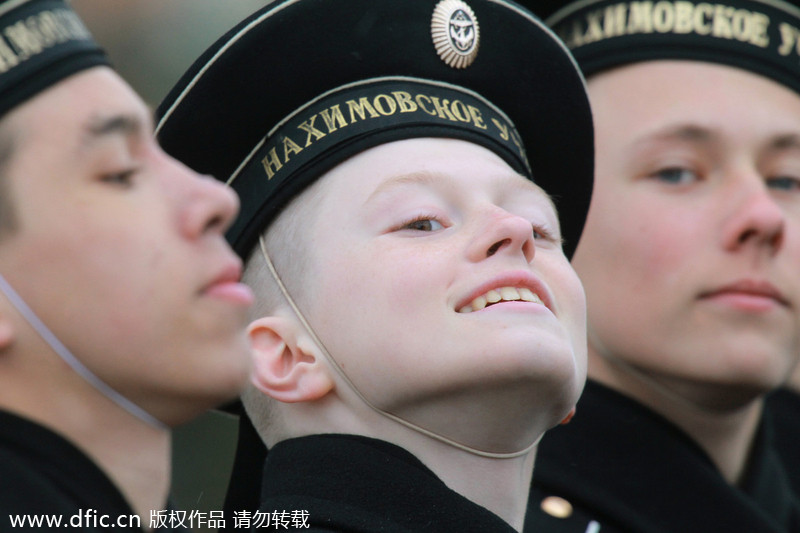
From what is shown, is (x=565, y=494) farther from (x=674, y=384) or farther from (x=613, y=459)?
(x=674, y=384)

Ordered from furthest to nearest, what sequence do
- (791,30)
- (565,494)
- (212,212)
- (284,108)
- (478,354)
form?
(791,30)
(565,494)
(284,108)
(478,354)
(212,212)

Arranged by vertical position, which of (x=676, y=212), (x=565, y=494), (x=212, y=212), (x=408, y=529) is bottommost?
(x=565, y=494)

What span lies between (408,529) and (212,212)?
2.80ft

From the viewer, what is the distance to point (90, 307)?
7.54ft

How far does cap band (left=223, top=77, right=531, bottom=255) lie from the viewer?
321 cm

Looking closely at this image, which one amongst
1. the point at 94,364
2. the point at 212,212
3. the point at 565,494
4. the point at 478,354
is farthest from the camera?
the point at 565,494

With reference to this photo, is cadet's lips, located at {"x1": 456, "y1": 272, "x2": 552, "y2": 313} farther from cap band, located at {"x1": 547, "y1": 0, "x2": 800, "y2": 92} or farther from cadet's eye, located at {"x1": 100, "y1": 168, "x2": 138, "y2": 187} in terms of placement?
cap band, located at {"x1": 547, "y1": 0, "x2": 800, "y2": 92}

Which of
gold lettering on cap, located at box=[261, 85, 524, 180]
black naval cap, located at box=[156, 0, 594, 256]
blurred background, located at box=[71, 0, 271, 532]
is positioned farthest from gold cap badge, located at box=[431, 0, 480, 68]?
blurred background, located at box=[71, 0, 271, 532]

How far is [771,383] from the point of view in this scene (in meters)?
3.96

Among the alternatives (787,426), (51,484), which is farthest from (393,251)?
(787,426)

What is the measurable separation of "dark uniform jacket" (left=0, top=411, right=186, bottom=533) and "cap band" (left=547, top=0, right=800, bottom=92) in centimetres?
248

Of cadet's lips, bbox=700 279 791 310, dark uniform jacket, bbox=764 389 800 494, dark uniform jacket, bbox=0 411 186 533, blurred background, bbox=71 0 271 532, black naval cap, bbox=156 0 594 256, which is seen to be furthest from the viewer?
blurred background, bbox=71 0 271 532

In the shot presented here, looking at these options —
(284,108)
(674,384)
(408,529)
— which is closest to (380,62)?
(284,108)

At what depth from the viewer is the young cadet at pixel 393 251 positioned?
290 centimetres
